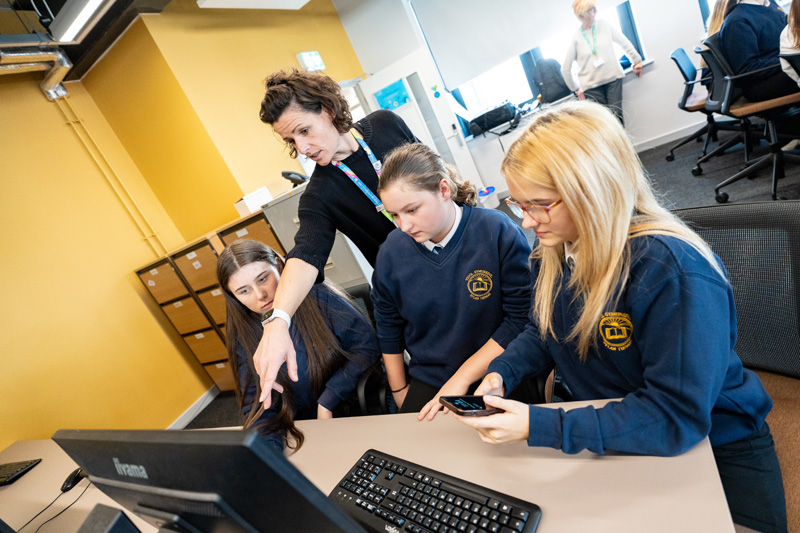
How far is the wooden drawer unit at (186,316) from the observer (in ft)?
10.8

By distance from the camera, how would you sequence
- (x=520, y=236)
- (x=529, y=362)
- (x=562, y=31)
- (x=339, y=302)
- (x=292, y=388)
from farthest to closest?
1. (x=562, y=31)
2. (x=339, y=302)
3. (x=292, y=388)
4. (x=520, y=236)
5. (x=529, y=362)

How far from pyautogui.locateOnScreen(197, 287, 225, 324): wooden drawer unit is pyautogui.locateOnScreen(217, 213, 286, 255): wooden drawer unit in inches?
16.6

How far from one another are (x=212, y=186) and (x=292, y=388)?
2628 millimetres

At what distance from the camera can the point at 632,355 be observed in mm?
790

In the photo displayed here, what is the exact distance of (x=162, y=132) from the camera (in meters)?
3.49

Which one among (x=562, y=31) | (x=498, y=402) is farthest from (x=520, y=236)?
(x=562, y=31)

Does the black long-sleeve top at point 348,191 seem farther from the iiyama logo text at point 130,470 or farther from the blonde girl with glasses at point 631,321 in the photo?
the iiyama logo text at point 130,470

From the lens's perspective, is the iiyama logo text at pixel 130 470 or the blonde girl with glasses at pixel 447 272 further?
the blonde girl with glasses at pixel 447 272

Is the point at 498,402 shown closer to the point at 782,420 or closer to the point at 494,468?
the point at 494,468

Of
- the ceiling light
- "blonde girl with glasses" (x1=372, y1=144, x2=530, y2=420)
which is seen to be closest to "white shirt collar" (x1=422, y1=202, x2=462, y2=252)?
"blonde girl with glasses" (x1=372, y1=144, x2=530, y2=420)

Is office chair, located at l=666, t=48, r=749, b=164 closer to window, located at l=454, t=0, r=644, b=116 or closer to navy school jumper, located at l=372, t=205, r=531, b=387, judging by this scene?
window, located at l=454, t=0, r=644, b=116

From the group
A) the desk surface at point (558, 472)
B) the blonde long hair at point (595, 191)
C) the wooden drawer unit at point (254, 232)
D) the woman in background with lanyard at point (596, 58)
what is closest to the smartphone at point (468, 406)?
the desk surface at point (558, 472)

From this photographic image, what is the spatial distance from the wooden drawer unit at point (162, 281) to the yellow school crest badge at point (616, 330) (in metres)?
3.23

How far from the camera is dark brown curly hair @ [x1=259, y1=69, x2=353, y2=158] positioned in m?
1.29
